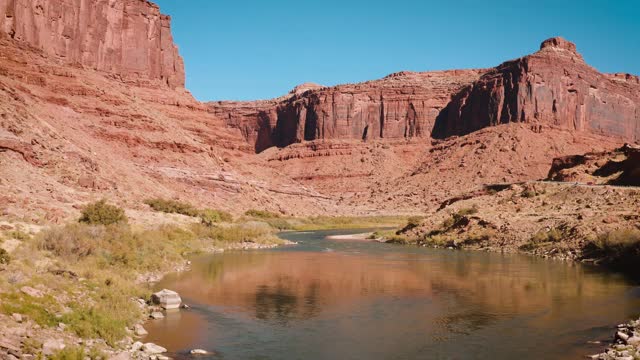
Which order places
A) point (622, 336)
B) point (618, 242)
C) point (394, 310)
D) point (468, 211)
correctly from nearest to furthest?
1. point (622, 336)
2. point (394, 310)
3. point (618, 242)
4. point (468, 211)

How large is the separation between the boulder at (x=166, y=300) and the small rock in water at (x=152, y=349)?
4904 mm

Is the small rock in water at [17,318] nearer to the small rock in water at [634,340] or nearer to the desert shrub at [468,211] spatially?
the small rock in water at [634,340]

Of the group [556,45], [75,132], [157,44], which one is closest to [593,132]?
[556,45]

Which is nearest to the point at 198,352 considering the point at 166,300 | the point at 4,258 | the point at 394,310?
the point at 166,300

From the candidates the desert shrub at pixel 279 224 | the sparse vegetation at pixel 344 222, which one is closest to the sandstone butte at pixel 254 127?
the sparse vegetation at pixel 344 222

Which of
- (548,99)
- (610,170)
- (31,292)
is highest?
(548,99)

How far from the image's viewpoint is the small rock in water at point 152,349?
13.5 m

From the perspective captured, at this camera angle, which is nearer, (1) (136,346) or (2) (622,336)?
(1) (136,346)

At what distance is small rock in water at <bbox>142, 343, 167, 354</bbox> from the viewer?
13531 millimetres

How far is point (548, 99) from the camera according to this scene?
128125 mm

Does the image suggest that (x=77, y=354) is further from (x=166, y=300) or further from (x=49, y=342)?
(x=166, y=300)

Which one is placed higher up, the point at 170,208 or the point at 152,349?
the point at 170,208

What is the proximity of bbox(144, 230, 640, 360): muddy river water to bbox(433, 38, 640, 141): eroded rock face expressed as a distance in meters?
102

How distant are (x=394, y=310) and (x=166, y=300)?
24.6 ft
